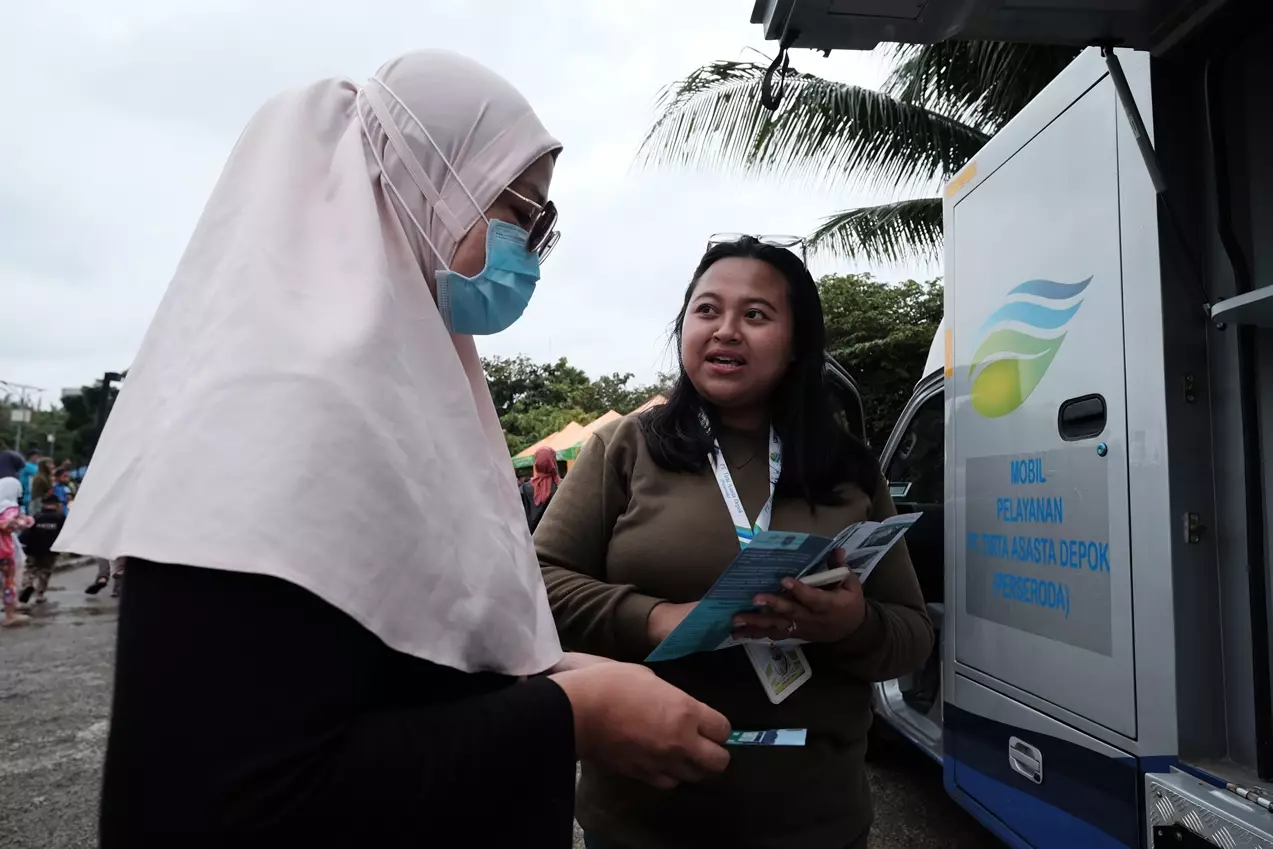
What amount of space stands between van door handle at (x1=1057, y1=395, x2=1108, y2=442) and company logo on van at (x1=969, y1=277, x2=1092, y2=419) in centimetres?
16

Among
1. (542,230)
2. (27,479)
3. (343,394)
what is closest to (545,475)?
(542,230)

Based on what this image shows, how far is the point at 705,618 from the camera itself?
4.41ft

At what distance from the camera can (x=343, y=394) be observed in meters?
0.76

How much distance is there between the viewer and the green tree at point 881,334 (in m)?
11.2

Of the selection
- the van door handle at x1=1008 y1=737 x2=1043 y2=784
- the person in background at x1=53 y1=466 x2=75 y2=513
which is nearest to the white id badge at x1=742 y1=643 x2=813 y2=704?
the van door handle at x1=1008 y1=737 x2=1043 y2=784

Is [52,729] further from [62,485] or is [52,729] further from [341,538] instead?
[62,485]

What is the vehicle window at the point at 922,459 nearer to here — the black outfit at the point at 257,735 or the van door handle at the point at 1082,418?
the van door handle at the point at 1082,418

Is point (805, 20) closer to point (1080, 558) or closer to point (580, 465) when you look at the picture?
point (580, 465)

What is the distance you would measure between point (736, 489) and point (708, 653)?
33 cm

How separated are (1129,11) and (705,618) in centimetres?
158

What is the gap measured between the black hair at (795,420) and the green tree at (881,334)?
9.03 m

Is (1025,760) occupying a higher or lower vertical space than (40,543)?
higher

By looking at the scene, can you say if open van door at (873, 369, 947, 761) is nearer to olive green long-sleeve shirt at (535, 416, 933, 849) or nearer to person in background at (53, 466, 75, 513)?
olive green long-sleeve shirt at (535, 416, 933, 849)

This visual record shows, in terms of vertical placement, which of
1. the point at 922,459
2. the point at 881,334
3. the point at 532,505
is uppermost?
the point at 881,334
